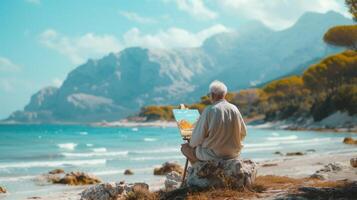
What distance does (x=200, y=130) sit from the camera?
9.40m

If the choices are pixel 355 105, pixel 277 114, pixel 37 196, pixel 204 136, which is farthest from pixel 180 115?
pixel 277 114

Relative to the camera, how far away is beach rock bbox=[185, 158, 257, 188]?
9.35 meters

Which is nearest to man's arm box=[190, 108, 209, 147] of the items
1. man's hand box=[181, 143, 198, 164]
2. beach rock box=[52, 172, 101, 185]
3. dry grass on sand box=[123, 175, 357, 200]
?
man's hand box=[181, 143, 198, 164]

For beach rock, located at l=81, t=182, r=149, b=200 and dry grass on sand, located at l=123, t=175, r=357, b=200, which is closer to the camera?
dry grass on sand, located at l=123, t=175, r=357, b=200

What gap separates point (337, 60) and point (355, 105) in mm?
14800

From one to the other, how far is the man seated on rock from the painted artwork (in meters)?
0.55

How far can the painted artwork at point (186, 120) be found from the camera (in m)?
10.1

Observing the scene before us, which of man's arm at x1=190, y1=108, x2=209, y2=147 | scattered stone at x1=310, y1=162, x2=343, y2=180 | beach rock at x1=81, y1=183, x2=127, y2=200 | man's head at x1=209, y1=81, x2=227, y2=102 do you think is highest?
man's head at x1=209, y1=81, x2=227, y2=102

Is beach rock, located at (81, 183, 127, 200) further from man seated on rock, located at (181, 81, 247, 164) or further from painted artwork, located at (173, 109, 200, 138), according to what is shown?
man seated on rock, located at (181, 81, 247, 164)

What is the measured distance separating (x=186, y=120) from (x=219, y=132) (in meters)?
1.10

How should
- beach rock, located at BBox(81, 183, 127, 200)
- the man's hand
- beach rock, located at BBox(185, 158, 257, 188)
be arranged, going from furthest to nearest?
beach rock, located at BBox(81, 183, 127, 200) → the man's hand → beach rock, located at BBox(185, 158, 257, 188)

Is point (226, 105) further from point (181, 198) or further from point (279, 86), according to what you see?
point (279, 86)

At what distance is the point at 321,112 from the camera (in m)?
87.6

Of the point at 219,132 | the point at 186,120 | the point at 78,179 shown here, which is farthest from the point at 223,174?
the point at 78,179
